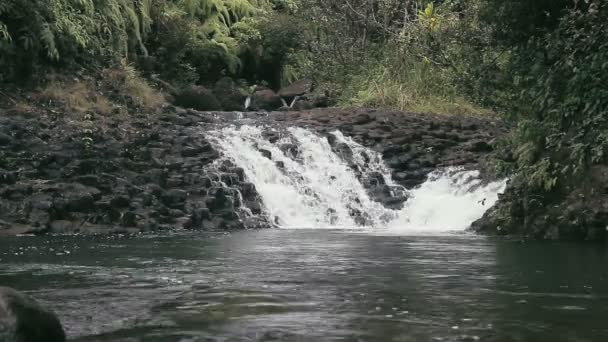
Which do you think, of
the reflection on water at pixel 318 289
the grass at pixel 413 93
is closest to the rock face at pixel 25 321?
the reflection on water at pixel 318 289

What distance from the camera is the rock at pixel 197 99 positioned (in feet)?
74.2

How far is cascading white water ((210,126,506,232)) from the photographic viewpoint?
14.6 metres

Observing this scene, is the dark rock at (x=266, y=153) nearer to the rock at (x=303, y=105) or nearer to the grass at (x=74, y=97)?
the grass at (x=74, y=97)

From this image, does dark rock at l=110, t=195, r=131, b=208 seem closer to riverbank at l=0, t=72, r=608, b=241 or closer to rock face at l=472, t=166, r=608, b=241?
riverbank at l=0, t=72, r=608, b=241

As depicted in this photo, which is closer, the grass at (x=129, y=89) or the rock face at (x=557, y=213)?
the rock face at (x=557, y=213)

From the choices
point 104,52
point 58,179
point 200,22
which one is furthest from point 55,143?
point 200,22

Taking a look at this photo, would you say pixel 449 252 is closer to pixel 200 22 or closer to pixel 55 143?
pixel 55 143

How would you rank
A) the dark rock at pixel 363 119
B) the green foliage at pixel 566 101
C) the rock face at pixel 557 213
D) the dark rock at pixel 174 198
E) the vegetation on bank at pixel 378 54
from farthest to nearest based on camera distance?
the dark rock at pixel 363 119
the dark rock at pixel 174 198
the vegetation on bank at pixel 378 54
the rock face at pixel 557 213
the green foliage at pixel 566 101

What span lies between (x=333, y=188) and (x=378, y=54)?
9.44 metres

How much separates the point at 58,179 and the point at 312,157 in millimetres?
6016

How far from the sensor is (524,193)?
11336 millimetres

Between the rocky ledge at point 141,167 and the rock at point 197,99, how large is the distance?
4.19 metres

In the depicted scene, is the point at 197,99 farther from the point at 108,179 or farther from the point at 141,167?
the point at 108,179

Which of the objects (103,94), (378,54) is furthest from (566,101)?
(378,54)
